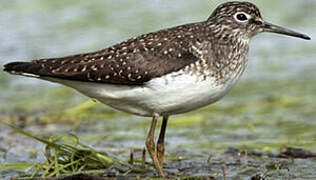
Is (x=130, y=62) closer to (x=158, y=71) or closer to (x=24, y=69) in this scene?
(x=158, y=71)

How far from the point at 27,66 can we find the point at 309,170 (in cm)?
298

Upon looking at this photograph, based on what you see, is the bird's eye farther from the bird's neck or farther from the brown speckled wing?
the brown speckled wing

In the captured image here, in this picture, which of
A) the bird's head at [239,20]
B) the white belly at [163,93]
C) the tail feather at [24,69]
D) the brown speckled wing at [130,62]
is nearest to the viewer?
the white belly at [163,93]

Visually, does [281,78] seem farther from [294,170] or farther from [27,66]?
[27,66]

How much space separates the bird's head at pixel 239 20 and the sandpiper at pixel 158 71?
4.0 inches

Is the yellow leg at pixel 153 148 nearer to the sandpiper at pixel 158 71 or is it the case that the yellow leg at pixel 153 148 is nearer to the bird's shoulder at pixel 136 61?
the sandpiper at pixel 158 71

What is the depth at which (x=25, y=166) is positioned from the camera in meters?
7.89

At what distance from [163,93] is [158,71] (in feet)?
0.72

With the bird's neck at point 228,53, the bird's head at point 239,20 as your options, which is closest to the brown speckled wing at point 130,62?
the bird's neck at point 228,53

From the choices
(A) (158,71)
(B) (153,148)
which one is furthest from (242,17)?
(B) (153,148)

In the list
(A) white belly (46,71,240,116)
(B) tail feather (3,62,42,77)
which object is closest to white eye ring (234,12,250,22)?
(A) white belly (46,71,240,116)

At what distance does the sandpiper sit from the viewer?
7.26 metres

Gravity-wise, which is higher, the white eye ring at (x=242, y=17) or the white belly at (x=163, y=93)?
the white eye ring at (x=242, y=17)

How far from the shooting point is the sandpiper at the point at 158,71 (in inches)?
286
